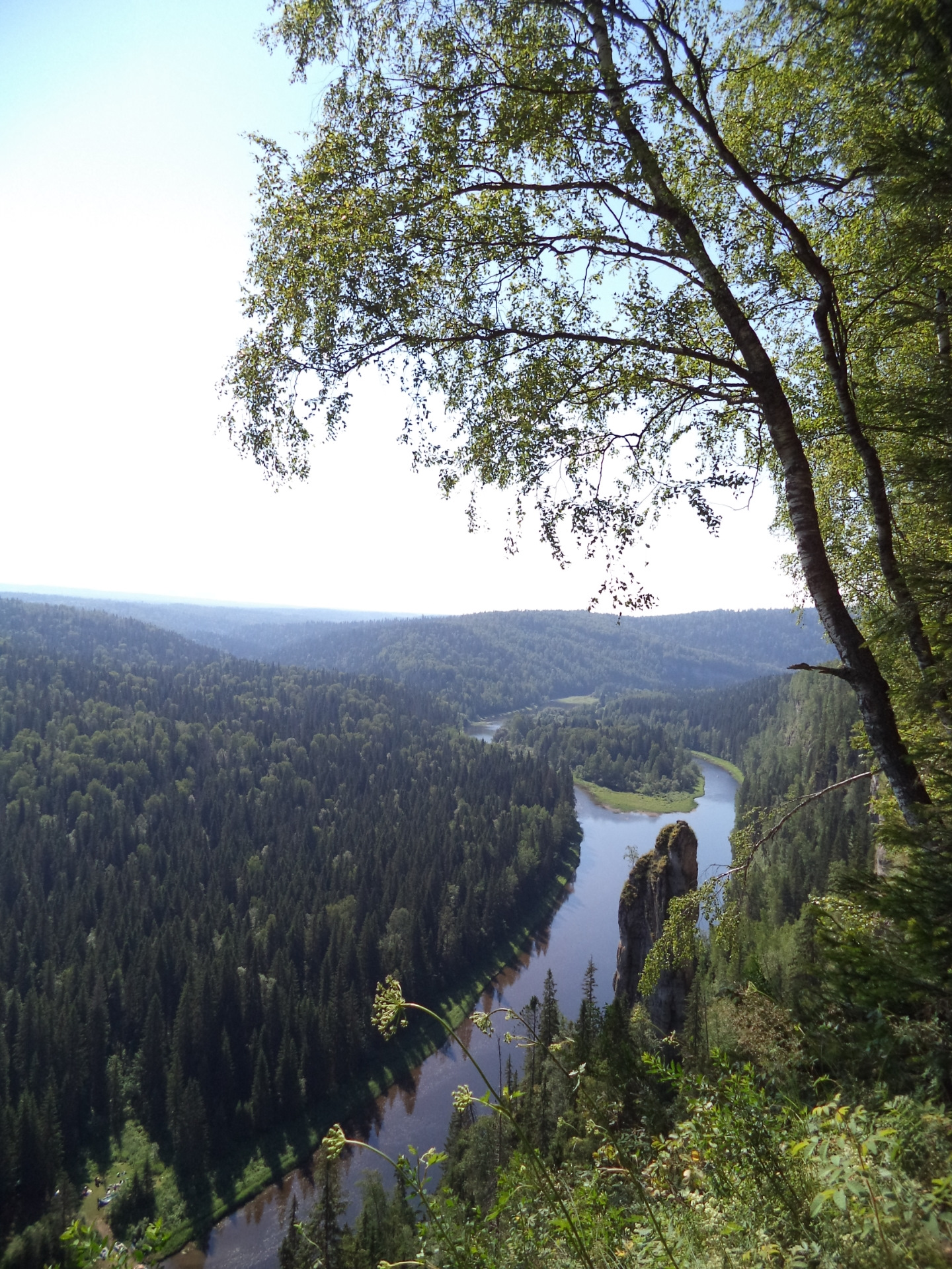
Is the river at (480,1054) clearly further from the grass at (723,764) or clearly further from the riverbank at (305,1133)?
the grass at (723,764)

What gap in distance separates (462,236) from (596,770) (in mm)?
123112

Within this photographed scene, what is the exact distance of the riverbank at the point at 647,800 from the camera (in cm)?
9812

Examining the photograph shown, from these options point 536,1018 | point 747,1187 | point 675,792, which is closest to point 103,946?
point 536,1018

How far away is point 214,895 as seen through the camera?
59.2 meters

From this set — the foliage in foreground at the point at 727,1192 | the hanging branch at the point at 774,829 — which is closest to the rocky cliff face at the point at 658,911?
the hanging branch at the point at 774,829

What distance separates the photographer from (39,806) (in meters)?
80.9

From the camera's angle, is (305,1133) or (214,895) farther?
(214,895)

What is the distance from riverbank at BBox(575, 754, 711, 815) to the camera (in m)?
98.1

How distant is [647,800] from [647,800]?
0.36 feet

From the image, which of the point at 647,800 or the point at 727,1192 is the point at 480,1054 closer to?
the point at 727,1192

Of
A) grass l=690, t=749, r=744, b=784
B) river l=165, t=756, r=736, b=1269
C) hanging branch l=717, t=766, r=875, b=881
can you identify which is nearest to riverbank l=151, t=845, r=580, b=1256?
river l=165, t=756, r=736, b=1269

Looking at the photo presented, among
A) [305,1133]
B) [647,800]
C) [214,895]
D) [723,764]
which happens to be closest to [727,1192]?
[305,1133]

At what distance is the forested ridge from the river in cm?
384

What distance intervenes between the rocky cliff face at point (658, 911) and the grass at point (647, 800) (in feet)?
236
